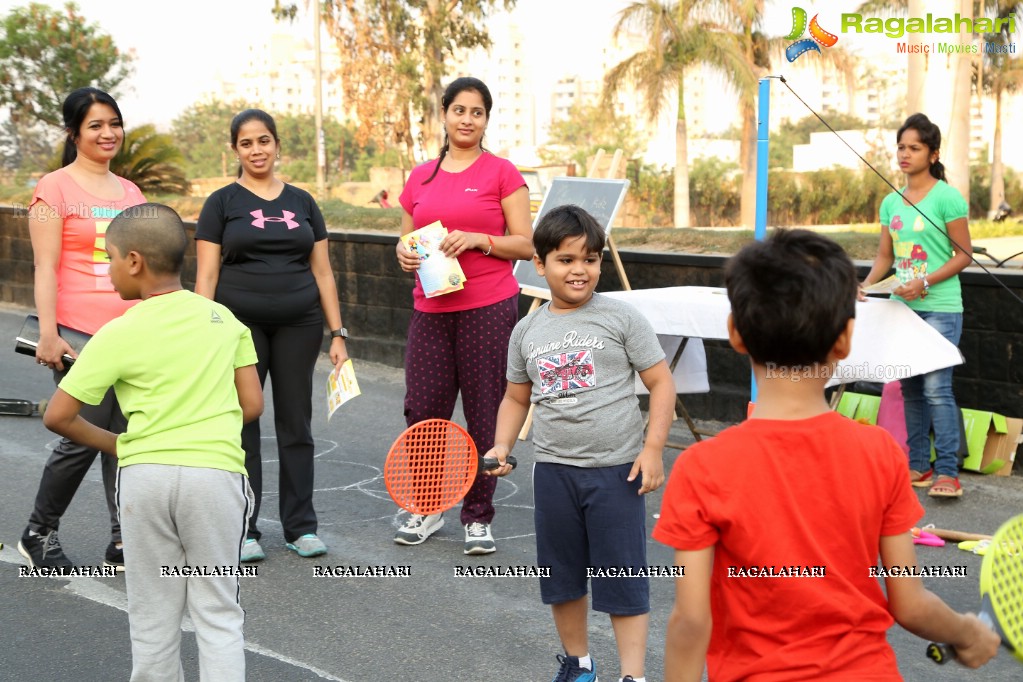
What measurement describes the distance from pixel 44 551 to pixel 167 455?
2.20 m

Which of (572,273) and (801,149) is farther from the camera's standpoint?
(801,149)

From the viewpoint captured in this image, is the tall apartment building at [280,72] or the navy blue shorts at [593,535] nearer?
the navy blue shorts at [593,535]

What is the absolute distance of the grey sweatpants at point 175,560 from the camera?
A: 3.15 metres

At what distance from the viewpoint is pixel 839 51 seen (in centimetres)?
2803

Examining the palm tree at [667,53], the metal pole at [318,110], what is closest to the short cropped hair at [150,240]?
the palm tree at [667,53]

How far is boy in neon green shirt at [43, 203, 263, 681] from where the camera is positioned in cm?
315

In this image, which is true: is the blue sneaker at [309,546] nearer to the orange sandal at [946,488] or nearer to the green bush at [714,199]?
the orange sandal at [946,488]

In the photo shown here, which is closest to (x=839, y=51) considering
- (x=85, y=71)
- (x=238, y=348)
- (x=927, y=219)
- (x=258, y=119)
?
(x=85, y=71)

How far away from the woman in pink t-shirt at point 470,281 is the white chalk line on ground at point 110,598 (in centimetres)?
129

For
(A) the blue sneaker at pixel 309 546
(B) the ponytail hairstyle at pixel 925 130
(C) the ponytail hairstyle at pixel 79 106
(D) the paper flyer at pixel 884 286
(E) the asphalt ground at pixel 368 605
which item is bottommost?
(E) the asphalt ground at pixel 368 605

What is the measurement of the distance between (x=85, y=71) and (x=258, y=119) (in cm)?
2144

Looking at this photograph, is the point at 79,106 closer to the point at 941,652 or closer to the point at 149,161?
the point at 941,652

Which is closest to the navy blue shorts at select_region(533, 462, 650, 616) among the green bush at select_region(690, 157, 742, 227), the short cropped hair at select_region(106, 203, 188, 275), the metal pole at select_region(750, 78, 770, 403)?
the short cropped hair at select_region(106, 203, 188, 275)

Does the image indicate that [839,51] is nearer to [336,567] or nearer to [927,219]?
[927,219]
